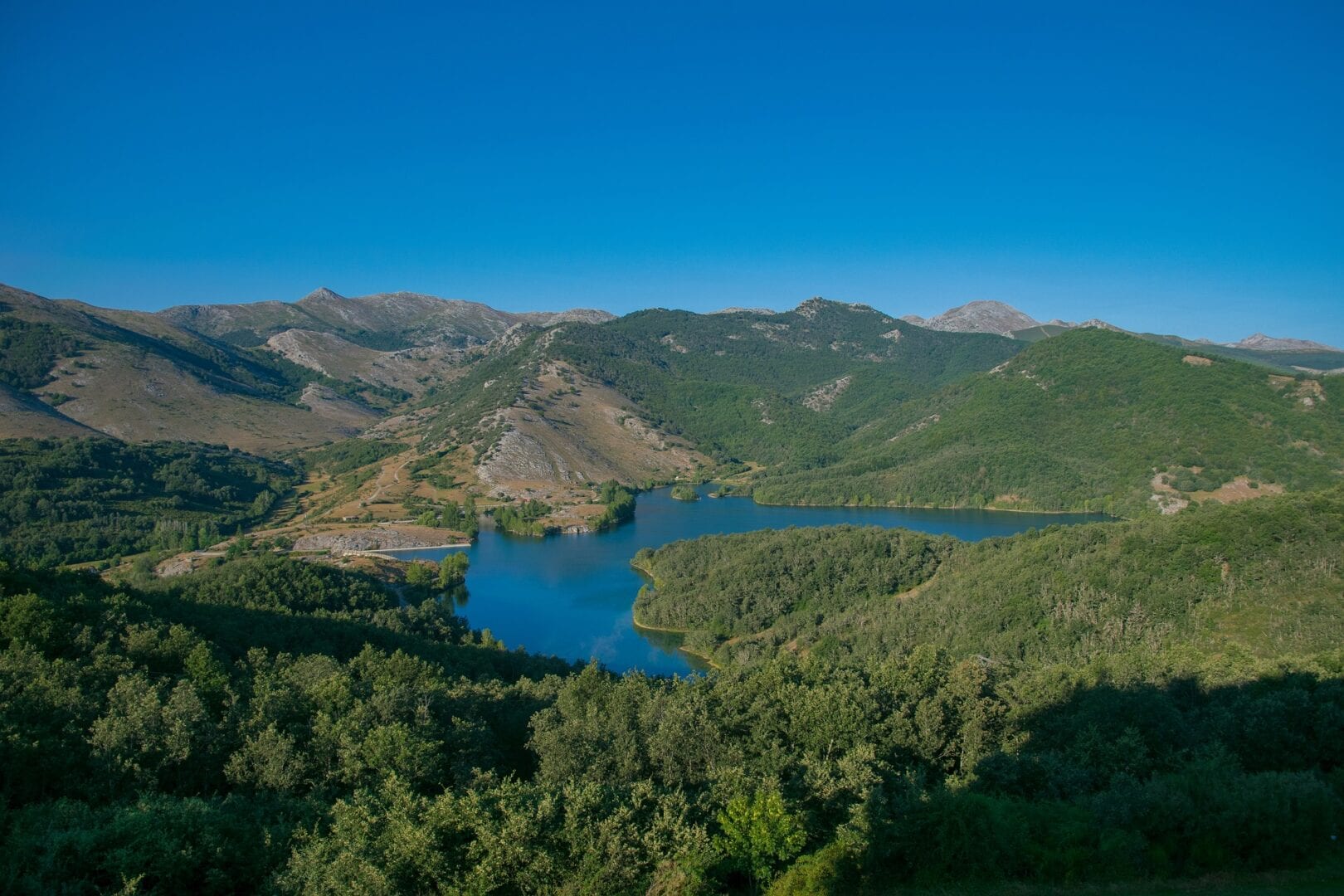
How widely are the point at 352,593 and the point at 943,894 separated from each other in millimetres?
71024

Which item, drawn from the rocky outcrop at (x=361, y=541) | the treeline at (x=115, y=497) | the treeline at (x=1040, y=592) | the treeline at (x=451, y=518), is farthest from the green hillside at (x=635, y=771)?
the treeline at (x=451, y=518)

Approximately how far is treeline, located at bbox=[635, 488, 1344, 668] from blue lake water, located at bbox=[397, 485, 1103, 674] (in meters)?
5.24

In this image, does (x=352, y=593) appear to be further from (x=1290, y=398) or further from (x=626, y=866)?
(x=1290, y=398)

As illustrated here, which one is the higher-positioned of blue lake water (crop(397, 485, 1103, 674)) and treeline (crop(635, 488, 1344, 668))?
treeline (crop(635, 488, 1344, 668))

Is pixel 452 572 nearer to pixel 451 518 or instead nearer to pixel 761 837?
pixel 451 518

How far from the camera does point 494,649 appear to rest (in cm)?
6138

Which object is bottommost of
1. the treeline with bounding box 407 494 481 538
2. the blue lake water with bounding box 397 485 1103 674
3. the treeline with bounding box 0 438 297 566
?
the blue lake water with bounding box 397 485 1103 674

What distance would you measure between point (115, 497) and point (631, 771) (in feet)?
454

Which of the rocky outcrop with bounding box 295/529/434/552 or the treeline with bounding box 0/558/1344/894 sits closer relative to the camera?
the treeline with bounding box 0/558/1344/894

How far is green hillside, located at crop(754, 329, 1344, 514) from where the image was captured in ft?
458

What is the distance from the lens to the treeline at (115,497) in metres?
109

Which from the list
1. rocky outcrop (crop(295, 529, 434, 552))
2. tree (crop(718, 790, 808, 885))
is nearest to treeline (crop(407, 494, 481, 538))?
rocky outcrop (crop(295, 529, 434, 552))

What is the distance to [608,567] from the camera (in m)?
111

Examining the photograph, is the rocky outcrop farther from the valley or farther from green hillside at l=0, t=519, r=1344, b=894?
green hillside at l=0, t=519, r=1344, b=894
